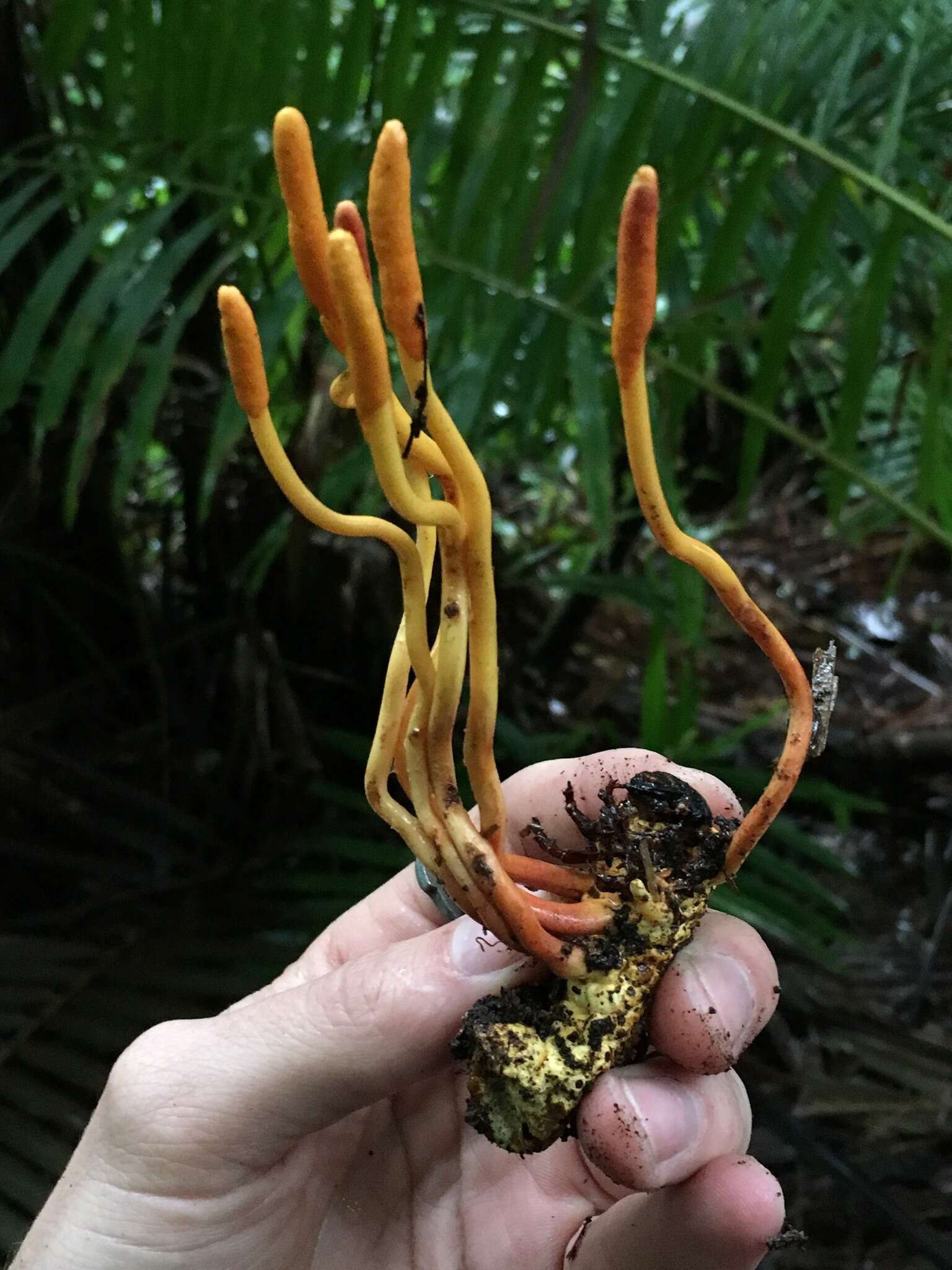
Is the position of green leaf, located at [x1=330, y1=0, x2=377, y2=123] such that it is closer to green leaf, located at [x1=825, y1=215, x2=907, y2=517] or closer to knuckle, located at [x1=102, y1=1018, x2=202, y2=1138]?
green leaf, located at [x1=825, y1=215, x2=907, y2=517]

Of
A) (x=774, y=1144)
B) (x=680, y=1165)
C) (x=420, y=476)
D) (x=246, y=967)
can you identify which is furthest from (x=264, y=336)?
(x=774, y=1144)

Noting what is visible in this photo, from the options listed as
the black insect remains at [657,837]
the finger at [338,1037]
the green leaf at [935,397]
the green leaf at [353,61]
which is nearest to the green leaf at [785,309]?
the green leaf at [935,397]

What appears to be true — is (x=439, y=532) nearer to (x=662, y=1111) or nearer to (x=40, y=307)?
(x=662, y=1111)

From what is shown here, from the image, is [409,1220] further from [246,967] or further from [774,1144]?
[774,1144]

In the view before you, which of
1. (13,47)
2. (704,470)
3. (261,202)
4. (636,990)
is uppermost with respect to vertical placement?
(13,47)

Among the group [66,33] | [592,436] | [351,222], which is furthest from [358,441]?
[351,222]

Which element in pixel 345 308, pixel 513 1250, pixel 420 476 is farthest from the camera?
pixel 513 1250

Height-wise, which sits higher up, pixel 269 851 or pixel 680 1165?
pixel 680 1165
